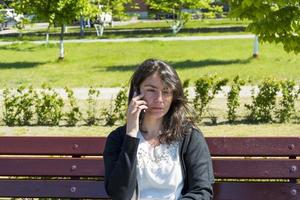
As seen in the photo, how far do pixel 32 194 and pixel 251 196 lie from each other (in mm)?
1347

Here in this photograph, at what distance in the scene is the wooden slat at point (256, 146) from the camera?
12.7 ft

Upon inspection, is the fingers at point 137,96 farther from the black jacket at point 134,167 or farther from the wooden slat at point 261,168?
the wooden slat at point 261,168

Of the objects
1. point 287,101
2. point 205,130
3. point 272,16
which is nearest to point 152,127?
point 272,16

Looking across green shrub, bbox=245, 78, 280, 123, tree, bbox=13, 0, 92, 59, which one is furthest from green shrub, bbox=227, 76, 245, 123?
tree, bbox=13, 0, 92, 59

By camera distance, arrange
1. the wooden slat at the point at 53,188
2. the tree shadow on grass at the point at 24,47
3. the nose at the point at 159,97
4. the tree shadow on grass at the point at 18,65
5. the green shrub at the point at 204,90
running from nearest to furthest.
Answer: the nose at the point at 159,97, the wooden slat at the point at 53,188, the green shrub at the point at 204,90, the tree shadow on grass at the point at 18,65, the tree shadow on grass at the point at 24,47

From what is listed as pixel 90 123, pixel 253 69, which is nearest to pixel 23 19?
pixel 253 69

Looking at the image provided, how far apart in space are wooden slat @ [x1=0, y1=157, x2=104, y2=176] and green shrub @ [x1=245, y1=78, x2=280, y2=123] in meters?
6.52

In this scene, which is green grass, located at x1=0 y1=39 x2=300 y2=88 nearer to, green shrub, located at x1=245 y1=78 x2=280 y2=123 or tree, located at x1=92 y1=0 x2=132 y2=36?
tree, located at x1=92 y1=0 x2=132 y2=36

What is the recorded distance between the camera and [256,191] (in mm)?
3822

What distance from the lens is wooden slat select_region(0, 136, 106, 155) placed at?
4062 millimetres

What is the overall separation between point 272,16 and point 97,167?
8.77 ft

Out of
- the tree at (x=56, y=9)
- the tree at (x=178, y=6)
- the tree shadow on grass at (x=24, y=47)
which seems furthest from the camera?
the tree at (x=178, y=6)

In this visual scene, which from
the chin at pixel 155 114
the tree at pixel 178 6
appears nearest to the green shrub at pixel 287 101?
the chin at pixel 155 114

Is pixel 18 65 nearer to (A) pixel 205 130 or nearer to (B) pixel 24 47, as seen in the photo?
(B) pixel 24 47
